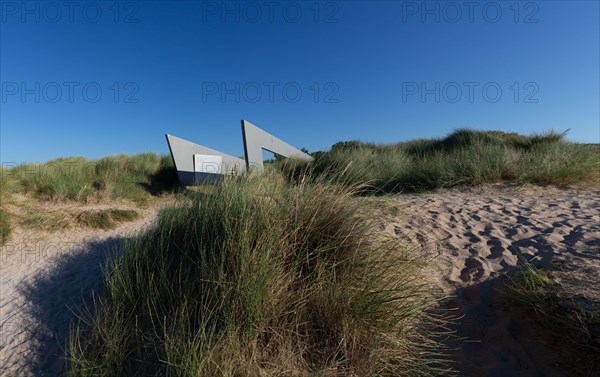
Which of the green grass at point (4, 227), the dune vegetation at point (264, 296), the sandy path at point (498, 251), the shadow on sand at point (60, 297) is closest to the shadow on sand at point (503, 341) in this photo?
the sandy path at point (498, 251)

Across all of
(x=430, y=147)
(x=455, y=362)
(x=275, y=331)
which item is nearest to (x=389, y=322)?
(x=455, y=362)

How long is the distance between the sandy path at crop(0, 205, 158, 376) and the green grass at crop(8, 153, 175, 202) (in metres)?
2.25

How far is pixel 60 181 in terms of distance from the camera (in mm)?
8984

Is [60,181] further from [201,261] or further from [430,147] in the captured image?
[430,147]

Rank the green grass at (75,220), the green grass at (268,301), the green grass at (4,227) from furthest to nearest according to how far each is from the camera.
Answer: the green grass at (75,220)
the green grass at (4,227)
the green grass at (268,301)

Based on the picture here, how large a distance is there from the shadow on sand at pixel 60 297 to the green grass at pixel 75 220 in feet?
3.31

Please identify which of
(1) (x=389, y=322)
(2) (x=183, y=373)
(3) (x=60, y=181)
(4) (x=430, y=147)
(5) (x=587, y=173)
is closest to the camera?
(2) (x=183, y=373)

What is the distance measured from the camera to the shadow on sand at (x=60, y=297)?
3254 mm

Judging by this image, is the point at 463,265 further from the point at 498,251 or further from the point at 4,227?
the point at 4,227

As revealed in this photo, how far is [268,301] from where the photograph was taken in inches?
98.7

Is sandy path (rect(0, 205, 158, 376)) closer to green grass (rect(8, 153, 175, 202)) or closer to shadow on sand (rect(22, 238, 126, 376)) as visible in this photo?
shadow on sand (rect(22, 238, 126, 376))

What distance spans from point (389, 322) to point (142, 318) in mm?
2088

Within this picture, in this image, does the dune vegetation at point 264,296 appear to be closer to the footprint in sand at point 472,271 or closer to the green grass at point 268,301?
the green grass at point 268,301

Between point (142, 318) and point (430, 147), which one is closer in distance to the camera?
point (142, 318)
